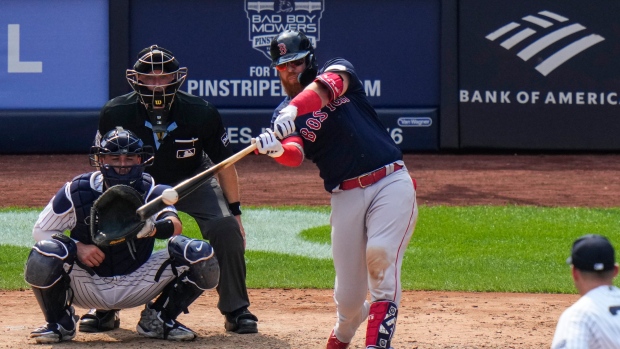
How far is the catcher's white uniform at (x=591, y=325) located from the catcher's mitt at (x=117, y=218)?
99.6 inches

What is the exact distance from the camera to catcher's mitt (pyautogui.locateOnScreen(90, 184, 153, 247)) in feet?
16.4

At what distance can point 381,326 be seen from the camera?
15.8 feet

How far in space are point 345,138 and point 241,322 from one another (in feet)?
4.44

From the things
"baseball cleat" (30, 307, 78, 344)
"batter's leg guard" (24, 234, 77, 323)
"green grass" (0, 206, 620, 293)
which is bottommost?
"green grass" (0, 206, 620, 293)

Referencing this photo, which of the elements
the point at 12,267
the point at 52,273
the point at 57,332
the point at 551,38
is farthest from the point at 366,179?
the point at 551,38

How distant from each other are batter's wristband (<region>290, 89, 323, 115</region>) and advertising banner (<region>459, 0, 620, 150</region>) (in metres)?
9.35

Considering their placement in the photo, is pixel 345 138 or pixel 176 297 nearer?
pixel 345 138

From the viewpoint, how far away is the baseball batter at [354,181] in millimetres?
4852

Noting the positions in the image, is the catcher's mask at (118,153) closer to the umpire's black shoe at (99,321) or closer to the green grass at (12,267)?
the umpire's black shoe at (99,321)

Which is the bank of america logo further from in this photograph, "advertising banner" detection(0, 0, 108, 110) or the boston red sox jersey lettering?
the boston red sox jersey lettering

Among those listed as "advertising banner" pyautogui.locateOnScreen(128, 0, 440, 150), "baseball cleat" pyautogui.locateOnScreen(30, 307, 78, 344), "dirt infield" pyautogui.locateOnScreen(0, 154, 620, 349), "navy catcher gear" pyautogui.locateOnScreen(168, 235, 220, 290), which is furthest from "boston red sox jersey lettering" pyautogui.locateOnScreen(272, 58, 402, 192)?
"advertising banner" pyautogui.locateOnScreen(128, 0, 440, 150)

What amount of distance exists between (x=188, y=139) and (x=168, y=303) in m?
1.06

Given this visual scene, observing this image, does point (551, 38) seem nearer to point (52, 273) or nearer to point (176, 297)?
point (176, 297)

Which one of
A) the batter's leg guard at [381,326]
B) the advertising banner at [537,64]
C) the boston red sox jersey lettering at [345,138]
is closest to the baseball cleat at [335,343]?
the batter's leg guard at [381,326]
